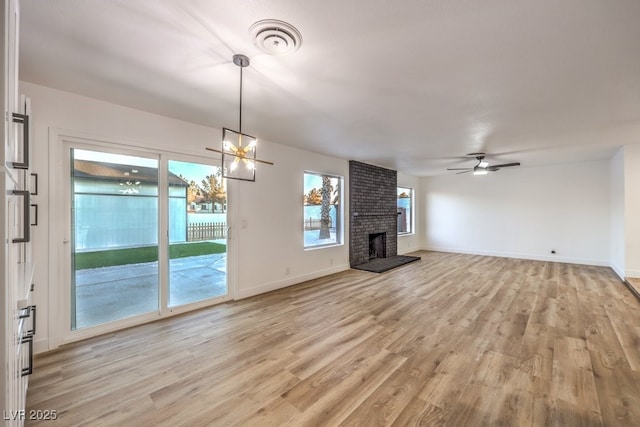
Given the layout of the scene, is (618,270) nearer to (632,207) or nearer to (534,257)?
(632,207)

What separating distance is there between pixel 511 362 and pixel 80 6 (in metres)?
4.13

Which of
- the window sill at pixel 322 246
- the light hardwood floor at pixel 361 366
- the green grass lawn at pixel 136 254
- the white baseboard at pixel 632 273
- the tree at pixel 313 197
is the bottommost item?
the light hardwood floor at pixel 361 366

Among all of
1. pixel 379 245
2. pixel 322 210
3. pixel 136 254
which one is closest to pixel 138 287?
pixel 136 254

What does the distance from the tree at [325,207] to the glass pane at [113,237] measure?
3.25 m

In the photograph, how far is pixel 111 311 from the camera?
314cm

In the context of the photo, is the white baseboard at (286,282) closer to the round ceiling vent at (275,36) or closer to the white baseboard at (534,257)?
the round ceiling vent at (275,36)

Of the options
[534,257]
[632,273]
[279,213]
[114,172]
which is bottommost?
[534,257]

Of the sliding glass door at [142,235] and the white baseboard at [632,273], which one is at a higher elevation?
the sliding glass door at [142,235]

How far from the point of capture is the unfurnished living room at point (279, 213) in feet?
5.66

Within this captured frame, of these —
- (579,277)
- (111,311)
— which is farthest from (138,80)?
(579,277)

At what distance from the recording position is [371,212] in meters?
6.82

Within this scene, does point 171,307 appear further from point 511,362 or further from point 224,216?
point 511,362

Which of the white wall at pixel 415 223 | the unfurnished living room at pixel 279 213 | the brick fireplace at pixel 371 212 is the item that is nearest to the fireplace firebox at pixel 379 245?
the brick fireplace at pixel 371 212

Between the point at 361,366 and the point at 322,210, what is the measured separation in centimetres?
380
